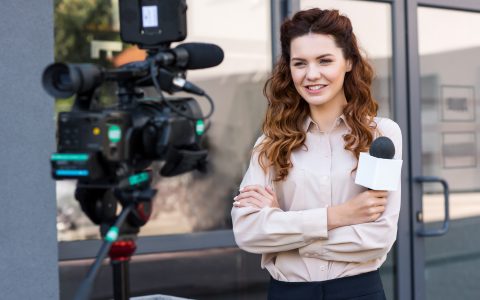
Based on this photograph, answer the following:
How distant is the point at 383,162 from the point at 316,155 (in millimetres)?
352

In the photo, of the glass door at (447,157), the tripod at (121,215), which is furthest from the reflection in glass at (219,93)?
the tripod at (121,215)

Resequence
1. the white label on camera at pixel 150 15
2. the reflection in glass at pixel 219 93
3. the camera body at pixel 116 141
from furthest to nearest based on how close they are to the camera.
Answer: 1. the reflection in glass at pixel 219 93
2. the white label on camera at pixel 150 15
3. the camera body at pixel 116 141

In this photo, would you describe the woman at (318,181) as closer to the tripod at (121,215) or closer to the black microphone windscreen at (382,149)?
the black microphone windscreen at (382,149)

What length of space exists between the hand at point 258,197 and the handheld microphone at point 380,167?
0.33 meters

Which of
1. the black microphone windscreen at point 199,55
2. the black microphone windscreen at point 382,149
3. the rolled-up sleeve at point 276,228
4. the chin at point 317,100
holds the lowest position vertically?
the rolled-up sleeve at point 276,228

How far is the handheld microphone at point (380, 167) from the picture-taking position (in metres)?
2.18

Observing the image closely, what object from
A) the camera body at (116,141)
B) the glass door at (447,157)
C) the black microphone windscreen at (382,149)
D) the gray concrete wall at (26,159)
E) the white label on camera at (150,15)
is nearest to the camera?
the camera body at (116,141)

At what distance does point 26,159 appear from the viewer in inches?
130

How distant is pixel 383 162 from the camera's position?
2178 millimetres

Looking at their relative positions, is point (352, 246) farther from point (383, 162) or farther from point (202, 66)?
point (202, 66)

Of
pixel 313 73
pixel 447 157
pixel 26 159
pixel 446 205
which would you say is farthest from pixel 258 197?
pixel 447 157

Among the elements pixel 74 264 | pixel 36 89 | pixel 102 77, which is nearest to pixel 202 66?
pixel 102 77

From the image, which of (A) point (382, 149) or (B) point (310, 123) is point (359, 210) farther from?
(B) point (310, 123)

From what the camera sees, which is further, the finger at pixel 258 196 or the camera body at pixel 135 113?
the finger at pixel 258 196
